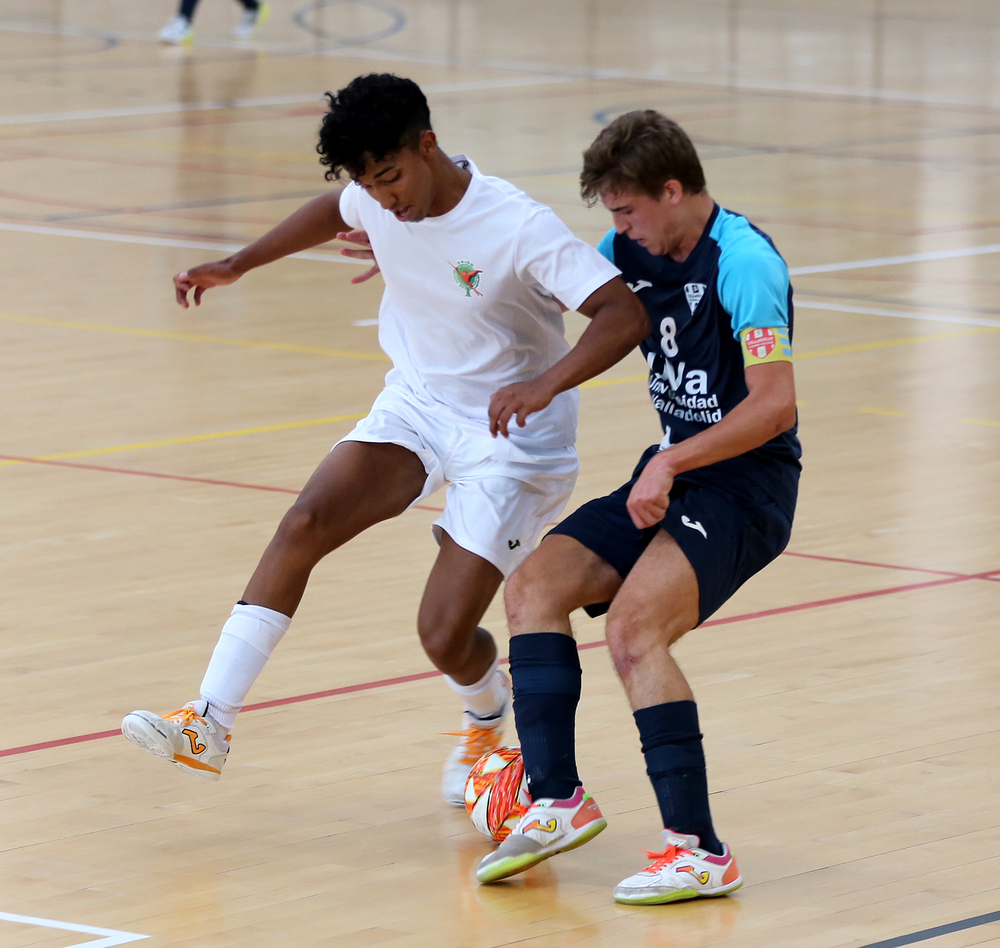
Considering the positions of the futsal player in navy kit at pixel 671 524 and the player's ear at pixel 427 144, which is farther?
the player's ear at pixel 427 144

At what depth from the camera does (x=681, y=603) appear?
4562 mm

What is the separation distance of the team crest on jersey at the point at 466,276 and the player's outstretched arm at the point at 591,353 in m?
0.32

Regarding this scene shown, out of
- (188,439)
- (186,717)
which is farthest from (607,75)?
(186,717)

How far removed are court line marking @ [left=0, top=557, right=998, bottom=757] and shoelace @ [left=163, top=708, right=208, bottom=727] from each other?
73 cm

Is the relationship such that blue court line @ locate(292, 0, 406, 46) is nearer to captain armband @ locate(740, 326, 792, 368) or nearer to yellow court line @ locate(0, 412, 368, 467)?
yellow court line @ locate(0, 412, 368, 467)

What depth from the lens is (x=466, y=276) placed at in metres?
5.10

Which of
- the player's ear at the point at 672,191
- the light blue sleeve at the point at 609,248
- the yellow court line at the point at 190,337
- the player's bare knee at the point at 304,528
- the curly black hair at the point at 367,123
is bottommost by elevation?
the yellow court line at the point at 190,337

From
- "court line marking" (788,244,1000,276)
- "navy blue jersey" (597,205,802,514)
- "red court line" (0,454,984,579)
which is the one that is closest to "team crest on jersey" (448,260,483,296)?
"navy blue jersey" (597,205,802,514)

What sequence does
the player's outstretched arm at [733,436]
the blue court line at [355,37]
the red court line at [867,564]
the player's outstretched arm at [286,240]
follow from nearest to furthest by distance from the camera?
the player's outstretched arm at [733,436] < the player's outstretched arm at [286,240] < the red court line at [867,564] < the blue court line at [355,37]

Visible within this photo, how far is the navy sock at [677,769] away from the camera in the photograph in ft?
14.7

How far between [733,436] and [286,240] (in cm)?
157

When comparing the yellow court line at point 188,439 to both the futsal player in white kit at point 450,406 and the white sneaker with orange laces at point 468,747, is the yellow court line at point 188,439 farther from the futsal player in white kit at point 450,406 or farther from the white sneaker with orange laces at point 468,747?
the white sneaker with orange laces at point 468,747

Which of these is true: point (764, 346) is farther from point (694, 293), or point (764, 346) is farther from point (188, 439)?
point (188, 439)

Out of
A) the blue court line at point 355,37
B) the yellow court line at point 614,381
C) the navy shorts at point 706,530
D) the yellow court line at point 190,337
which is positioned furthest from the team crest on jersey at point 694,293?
the blue court line at point 355,37
